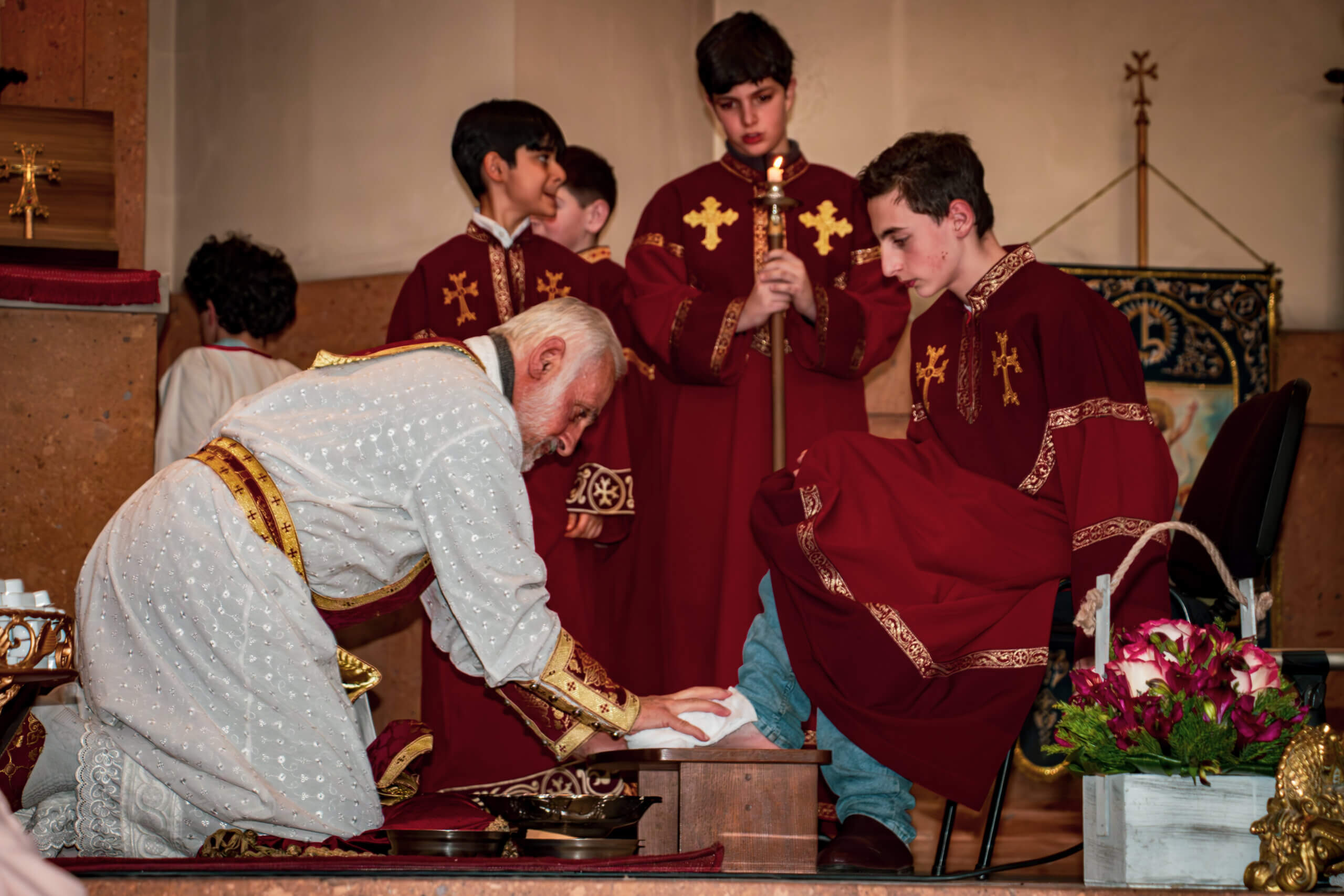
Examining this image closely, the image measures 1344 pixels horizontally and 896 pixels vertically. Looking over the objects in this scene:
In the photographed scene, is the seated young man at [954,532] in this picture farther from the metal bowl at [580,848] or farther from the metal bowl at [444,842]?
the metal bowl at [444,842]

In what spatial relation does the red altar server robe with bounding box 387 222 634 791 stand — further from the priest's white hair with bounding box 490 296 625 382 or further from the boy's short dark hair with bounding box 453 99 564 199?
the priest's white hair with bounding box 490 296 625 382

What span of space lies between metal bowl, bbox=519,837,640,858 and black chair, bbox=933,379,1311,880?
892 mm

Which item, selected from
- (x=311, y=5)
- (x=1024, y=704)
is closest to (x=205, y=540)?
(x=1024, y=704)

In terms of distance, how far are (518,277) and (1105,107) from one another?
2.95 metres

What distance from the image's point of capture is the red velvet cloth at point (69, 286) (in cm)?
399

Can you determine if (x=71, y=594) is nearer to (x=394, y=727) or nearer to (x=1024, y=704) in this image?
(x=394, y=727)

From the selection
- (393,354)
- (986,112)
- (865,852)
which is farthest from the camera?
(986,112)

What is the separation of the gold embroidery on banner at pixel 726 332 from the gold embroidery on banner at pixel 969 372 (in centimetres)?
90

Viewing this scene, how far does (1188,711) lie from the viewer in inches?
85.6

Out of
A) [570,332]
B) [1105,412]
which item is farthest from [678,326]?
[1105,412]

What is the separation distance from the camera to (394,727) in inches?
122

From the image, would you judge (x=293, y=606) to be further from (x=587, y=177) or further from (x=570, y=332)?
(x=587, y=177)

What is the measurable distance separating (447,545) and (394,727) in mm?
574

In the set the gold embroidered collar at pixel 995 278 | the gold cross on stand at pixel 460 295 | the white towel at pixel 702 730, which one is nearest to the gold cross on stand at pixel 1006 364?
the gold embroidered collar at pixel 995 278
